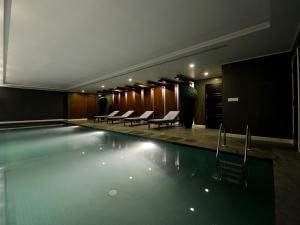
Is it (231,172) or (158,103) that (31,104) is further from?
(231,172)

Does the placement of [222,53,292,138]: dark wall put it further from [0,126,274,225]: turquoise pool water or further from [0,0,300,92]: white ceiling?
[0,126,274,225]: turquoise pool water

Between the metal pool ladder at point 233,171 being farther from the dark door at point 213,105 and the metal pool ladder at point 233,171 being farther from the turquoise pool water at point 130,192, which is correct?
the dark door at point 213,105

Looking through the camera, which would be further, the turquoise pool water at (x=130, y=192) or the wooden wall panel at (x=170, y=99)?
the wooden wall panel at (x=170, y=99)

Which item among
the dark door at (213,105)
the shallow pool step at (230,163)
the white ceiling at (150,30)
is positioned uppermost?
the white ceiling at (150,30)

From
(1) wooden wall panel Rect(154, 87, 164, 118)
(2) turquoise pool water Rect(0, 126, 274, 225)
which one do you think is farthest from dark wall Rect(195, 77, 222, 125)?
(2) turquoise pool water Rect(0, 126, 274, 225)

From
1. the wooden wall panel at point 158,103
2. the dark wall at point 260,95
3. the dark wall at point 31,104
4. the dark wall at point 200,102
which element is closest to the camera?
the dark wall at point 260,95

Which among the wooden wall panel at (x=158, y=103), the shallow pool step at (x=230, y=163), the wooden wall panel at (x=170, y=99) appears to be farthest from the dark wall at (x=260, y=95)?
the wooden wall panel at (x=158, y=103)

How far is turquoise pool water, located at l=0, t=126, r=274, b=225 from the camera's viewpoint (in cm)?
186

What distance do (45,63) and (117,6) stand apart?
5284 millimetres

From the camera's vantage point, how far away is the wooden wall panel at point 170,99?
10422 millimetres

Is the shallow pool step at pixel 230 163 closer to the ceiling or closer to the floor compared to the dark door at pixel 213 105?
closer to the floor

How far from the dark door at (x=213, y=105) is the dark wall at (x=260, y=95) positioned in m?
2.64

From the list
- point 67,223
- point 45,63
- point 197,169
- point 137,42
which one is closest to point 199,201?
point 197,169

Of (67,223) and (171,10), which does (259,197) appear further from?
(171,10)
